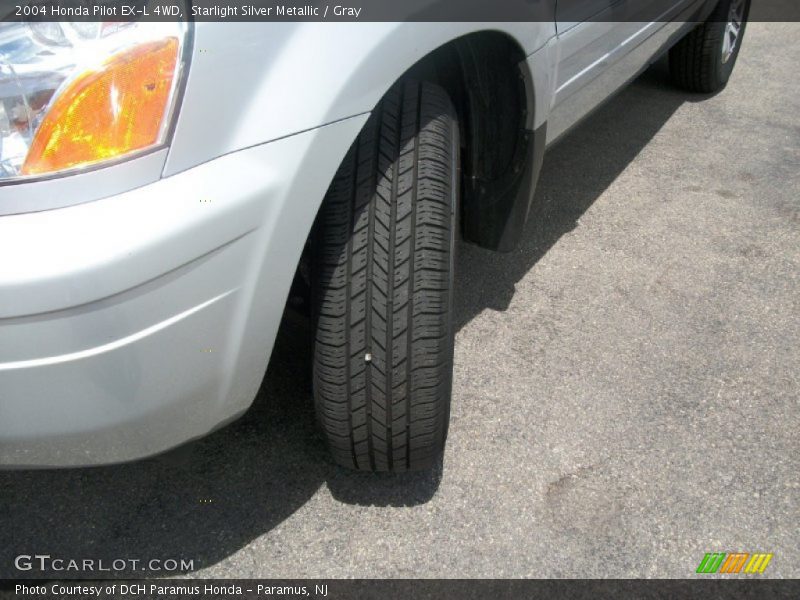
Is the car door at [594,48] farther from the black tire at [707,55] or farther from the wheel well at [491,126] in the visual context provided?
the black tire at [707,55]

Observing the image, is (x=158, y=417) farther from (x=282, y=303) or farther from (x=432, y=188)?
(x=432, y=188)

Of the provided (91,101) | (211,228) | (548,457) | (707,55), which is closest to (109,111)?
(91,101)

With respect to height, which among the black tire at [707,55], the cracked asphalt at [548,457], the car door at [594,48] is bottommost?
the black tire at [707,55]

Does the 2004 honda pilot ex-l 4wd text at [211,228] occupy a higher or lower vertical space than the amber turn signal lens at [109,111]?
lower

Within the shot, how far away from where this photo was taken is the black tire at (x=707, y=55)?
13.0ft

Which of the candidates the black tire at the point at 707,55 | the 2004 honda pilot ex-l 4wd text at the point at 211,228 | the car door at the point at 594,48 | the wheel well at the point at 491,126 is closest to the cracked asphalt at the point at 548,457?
the 2004 honda pilot ex-l 4wd text at the point at 211,228

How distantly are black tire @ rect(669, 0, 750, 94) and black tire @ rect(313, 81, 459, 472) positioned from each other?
115 inches

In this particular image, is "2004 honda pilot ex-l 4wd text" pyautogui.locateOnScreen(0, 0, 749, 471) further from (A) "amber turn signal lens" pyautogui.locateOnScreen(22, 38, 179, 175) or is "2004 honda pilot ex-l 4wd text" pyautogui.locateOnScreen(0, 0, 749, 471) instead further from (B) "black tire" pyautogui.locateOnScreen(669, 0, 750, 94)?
(B) "black tire" pyautogui.locateOnScreen(669, 0, 750, 94)

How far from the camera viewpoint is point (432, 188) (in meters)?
1.61

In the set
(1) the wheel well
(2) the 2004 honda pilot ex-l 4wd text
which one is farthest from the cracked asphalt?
(1) the wheel well

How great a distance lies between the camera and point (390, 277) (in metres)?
1.58

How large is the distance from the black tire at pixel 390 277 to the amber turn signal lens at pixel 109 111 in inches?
18.8

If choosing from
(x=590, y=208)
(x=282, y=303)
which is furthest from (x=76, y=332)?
(x=590, y=208)

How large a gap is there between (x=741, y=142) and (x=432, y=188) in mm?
2695
